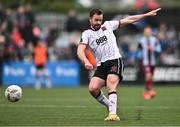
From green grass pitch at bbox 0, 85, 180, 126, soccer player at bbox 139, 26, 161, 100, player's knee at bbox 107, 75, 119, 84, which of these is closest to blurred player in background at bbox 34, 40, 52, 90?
soccer player at bbox 139, 26, 161, 100

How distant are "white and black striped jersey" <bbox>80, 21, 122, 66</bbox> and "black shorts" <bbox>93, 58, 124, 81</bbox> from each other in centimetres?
9

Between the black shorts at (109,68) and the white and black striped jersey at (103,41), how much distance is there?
9 cm

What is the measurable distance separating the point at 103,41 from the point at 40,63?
56.3 feet

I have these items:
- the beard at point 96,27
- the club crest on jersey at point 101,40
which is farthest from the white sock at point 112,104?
the beard at point 96,27

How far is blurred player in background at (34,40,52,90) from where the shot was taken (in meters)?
31.4

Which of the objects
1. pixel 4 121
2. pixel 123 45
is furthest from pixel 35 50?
pixel 4 121

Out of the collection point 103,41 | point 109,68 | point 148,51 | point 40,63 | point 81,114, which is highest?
point 103,41

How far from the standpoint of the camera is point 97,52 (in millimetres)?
14531

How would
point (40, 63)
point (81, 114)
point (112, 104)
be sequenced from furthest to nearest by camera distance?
point (40, 63)
point (81, 114)
point (112, 104)

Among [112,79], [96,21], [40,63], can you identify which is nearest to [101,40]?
[96,21]

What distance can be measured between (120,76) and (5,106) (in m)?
4.74

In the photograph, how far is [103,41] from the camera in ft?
47.4

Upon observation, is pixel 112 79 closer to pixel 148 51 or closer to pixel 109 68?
pixel 109 68

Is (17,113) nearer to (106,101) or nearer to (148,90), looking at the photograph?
(106,101)
